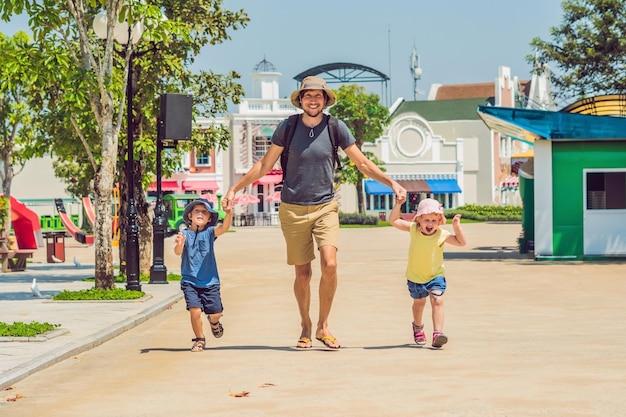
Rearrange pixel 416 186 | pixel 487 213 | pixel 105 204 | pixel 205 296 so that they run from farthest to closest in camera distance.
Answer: pixel 416 186 < pixel 487 213 < pixel 105 204 < pixel 205 296

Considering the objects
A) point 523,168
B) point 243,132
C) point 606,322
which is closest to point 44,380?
point 606,322

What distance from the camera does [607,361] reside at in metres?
9.33

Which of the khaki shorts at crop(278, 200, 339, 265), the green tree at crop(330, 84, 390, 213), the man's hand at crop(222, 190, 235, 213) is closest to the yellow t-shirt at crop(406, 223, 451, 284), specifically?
the khaki shorts at crop(278, 200, 339, 265)

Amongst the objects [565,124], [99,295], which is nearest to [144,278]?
[99,295]

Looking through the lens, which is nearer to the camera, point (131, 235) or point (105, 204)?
point (105, 204)

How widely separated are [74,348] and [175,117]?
8970 mm

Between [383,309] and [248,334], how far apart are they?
131 inches

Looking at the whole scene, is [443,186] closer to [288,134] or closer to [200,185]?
[200,185]

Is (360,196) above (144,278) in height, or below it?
above

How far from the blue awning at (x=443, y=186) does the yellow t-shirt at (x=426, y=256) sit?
6993 centimetres

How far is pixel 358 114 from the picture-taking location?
235 ft

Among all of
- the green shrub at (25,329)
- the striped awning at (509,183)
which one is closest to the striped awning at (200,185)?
the striped awning at (509,183)

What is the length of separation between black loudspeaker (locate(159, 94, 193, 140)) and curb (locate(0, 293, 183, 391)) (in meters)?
4.32

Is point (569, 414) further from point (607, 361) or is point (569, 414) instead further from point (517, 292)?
point (517, 292)
